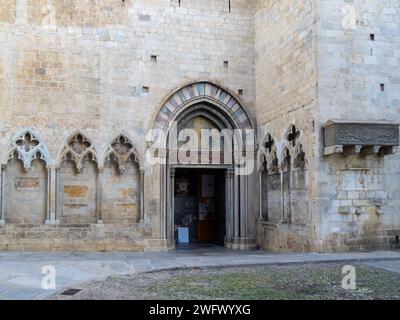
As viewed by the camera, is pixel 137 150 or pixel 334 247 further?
pixel 137 150

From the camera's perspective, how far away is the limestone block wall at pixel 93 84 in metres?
11.0

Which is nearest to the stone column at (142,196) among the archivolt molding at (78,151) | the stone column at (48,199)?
the archivolt molding at (78,151)

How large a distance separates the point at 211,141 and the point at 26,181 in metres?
4.26

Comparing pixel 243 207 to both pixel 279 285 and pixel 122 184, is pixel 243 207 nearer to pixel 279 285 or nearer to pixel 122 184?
pixel 122 184

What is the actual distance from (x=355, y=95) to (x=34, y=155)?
6.64 m

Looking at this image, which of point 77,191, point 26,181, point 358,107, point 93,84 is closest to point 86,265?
point 77,191

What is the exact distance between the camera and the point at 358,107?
986 cm

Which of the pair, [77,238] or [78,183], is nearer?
[77,238]

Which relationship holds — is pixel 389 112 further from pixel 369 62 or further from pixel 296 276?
pixel 296 276

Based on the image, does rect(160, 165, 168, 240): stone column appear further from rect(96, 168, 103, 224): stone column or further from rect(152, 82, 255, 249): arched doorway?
rect(96, 168, 103, 224): stone column

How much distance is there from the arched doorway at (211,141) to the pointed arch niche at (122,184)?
65cm

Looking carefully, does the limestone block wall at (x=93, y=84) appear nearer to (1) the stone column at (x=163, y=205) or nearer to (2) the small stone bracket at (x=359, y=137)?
(1) the stone column at (x=163, y=205)

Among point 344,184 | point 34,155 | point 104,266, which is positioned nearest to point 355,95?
point 344,184

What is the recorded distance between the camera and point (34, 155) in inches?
431
